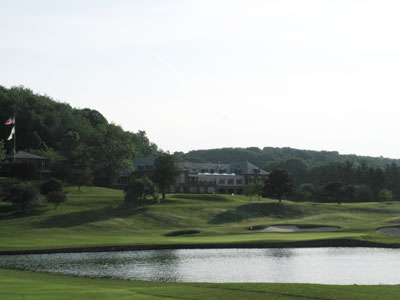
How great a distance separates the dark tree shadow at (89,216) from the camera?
7481cm

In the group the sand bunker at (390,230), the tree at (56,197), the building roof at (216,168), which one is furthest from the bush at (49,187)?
the building roof at (216,168)

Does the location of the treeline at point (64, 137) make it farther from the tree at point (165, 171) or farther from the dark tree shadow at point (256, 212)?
the dark tree shadow at point (256, 212)

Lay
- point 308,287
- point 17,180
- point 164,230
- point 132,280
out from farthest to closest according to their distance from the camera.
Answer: point 17,180 → point 164,230 → point 132,280 → point 308,287

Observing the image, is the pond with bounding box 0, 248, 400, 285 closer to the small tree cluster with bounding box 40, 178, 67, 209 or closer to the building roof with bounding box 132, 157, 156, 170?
the small tree cluster with bounding box 40, 178, 67, 209

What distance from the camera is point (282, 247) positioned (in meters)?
56.7

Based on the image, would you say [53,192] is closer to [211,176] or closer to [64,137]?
[64,137]

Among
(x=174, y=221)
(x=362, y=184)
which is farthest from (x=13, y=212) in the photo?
(x=362, y=184)

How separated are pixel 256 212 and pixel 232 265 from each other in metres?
50.4

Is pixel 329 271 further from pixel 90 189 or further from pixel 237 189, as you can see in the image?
pixel 237 189

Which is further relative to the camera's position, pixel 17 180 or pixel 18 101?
pixel 18 101

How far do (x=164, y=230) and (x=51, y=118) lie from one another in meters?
84.8

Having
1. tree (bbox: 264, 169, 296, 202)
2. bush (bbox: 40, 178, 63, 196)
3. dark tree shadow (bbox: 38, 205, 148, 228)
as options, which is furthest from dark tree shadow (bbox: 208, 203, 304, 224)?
bush (bbox: 40, 178, 63, 196)

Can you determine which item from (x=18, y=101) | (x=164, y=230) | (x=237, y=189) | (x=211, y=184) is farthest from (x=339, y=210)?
(x=18, y=101)

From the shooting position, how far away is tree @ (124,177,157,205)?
298 feet
